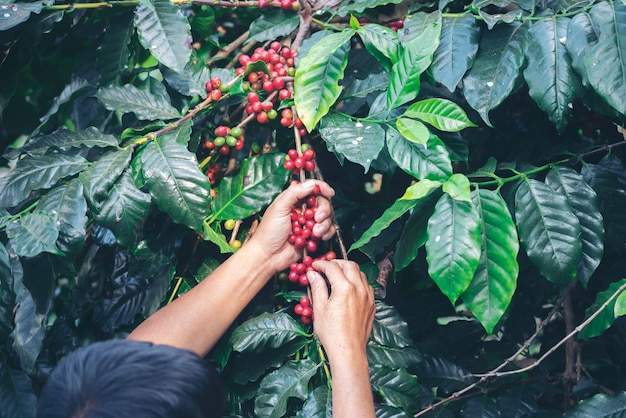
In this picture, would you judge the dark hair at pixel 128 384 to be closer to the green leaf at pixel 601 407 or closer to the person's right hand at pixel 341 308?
the person's right hand at pixel 341 308

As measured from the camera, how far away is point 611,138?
1833mm

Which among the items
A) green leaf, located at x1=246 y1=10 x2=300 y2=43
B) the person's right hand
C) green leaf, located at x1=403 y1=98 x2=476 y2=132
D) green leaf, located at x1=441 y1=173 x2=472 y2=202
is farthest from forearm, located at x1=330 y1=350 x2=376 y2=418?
green leaf, located at x1=246 y1=10 x2=300 y2=43

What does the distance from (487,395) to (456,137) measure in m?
0.70

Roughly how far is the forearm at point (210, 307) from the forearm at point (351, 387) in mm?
324

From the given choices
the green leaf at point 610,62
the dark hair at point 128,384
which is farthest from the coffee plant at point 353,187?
the dark hair at point 128,384

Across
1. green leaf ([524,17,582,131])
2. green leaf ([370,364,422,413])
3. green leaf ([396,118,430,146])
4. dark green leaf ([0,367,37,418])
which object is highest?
green leaf ([524,17,582,131])

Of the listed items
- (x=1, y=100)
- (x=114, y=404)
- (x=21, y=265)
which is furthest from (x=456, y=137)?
(x=1, y=100)

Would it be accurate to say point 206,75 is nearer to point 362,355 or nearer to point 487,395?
point 362,355

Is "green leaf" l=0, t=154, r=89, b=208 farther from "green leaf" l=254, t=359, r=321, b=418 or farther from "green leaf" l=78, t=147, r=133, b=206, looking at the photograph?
"green leaf" l=254, t=359, r=321, b=418

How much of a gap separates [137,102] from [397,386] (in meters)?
0.97

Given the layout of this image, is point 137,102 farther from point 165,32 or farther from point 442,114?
point 442,114

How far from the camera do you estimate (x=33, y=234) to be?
132 centimetres

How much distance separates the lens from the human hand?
4.80 feet

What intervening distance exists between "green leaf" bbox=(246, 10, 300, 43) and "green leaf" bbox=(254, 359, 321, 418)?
875 millimetres
